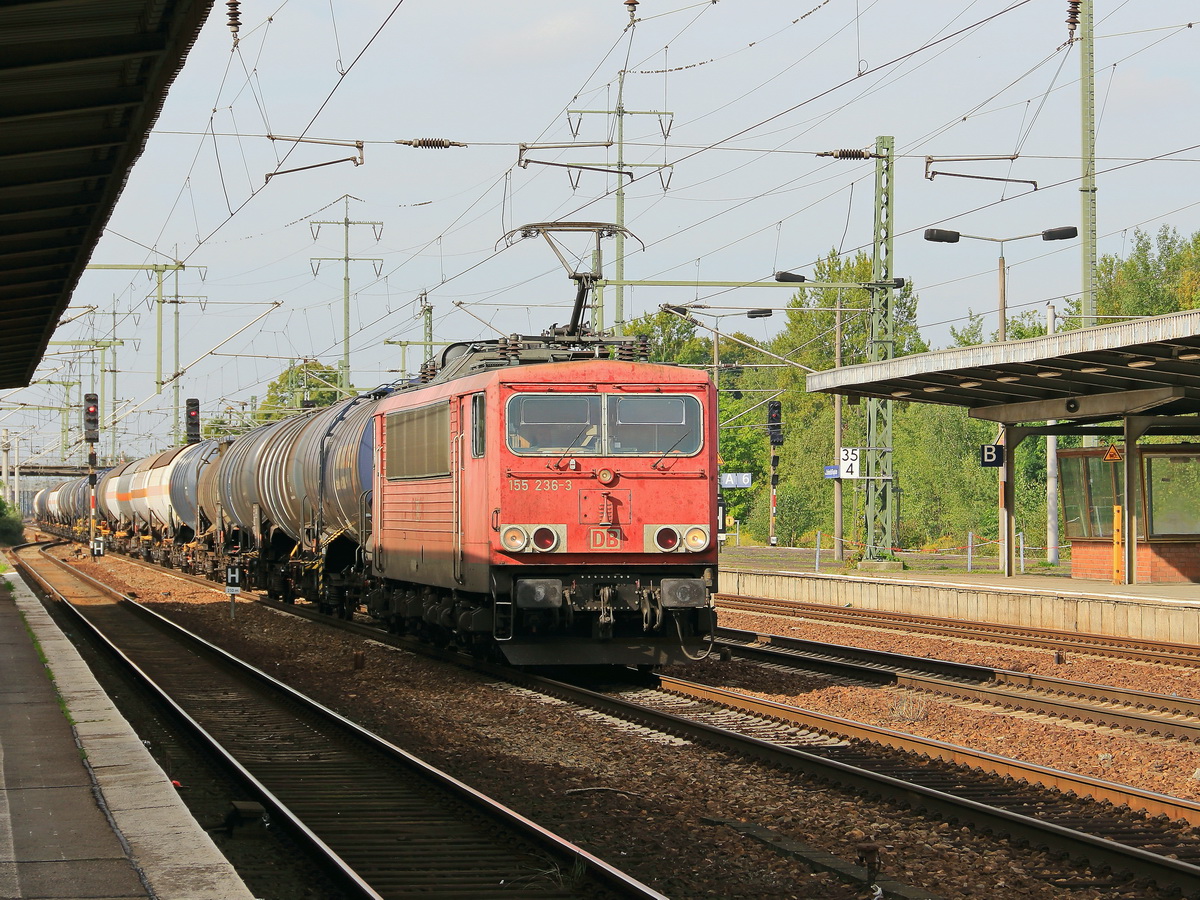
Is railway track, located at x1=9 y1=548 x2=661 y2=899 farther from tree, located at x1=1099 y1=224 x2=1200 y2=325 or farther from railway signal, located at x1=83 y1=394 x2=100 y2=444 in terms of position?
tree, located at x1=1099 y1=224 x2=1200 y2=325

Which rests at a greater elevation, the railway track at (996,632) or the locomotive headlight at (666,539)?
the locomotive headlight at (666,539)

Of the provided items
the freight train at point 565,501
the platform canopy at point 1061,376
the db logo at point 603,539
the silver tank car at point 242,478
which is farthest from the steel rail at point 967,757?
the silver tank car at point 242,478

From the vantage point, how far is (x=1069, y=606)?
2148 centimetres

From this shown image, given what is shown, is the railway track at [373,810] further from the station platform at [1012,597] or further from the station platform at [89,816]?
the station platform at [1012,597]

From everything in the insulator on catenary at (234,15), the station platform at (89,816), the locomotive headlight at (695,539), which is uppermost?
the insulator on catenary at (234,15)

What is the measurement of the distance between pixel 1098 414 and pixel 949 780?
1570 centimetres

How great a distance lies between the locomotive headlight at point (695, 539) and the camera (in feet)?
47.9

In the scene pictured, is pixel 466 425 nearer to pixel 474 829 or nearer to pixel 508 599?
pixel 508 599

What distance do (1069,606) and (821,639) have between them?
388 cm

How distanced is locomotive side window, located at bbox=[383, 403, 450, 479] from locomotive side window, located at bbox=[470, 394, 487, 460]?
3.04ft

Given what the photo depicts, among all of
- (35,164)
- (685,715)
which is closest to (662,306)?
(685,715)

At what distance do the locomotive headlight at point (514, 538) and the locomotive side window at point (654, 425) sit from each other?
1.36 metres

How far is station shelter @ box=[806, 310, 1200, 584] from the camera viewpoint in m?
20.5

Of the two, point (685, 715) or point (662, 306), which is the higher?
point (662, 306)
